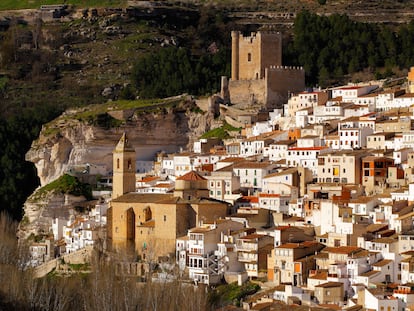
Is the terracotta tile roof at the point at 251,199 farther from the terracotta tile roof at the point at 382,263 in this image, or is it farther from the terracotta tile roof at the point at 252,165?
the terracotta tile roof at the point at 382,263

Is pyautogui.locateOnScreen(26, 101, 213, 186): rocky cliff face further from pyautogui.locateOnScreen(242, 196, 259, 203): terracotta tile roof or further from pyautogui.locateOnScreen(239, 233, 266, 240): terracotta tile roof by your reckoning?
pyautogui.locateOnScreen(239, 233, 266, 240): terracotta tile roof

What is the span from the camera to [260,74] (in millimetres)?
91562

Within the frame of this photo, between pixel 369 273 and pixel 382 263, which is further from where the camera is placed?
pixel 382 263

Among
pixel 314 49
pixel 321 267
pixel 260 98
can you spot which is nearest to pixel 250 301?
pixel 321 267

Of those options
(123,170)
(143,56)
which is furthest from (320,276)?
(143,56)

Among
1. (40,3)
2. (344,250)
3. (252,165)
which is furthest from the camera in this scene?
(40,3)

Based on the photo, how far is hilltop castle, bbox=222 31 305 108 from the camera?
90625mm

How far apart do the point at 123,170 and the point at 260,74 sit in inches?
487

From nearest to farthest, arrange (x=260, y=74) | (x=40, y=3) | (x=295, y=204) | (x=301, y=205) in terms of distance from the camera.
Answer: (x=301, y=205), (x=295, y=204), (x=260, y=74), (x=40, y=3)

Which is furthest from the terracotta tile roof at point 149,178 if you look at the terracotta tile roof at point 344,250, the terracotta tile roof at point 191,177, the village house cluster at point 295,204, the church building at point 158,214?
the terracotta tile roof at point 344,250

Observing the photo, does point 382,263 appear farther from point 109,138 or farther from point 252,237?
point 109,138

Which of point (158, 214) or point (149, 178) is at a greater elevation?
point (149, 178)

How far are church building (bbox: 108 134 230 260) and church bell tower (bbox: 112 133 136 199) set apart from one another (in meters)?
0.04

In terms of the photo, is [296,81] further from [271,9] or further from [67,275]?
[271,9]
